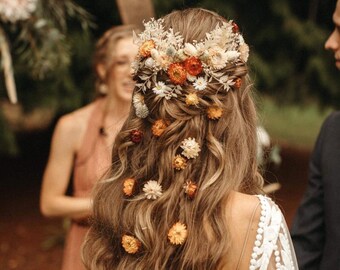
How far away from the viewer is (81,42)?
7.84 metres

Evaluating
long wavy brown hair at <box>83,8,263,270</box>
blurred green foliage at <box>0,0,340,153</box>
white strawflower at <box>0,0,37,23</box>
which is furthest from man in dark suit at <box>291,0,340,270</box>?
blurred green foliage at <box>0,0,340,153</box>

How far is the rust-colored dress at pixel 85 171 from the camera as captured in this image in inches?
156

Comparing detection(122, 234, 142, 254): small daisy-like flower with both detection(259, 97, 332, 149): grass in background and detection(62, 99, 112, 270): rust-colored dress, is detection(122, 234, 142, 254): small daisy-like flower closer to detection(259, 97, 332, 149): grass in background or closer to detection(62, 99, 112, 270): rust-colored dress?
detection(62, 99, 112, 270): rust-colored dress

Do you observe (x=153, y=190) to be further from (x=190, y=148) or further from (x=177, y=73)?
(x=177, y=73)

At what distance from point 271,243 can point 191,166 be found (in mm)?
373

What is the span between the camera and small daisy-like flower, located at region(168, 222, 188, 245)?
2311mm

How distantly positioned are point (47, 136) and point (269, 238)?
923cm

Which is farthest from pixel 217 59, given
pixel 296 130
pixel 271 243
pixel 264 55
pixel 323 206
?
pixel 296 130

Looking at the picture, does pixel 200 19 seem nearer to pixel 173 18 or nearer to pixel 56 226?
pixel 173 18

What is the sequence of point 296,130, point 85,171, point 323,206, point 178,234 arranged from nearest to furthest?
1. point 178,234
2. point 323,206
3. point 85,171
4. point 296,130

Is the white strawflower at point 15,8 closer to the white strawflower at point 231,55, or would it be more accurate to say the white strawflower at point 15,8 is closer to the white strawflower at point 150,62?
the white strawflower at point 150,62

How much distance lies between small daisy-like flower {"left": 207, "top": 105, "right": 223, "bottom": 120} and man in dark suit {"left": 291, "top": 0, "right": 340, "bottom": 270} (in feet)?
2.69

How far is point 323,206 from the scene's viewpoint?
10.0ft

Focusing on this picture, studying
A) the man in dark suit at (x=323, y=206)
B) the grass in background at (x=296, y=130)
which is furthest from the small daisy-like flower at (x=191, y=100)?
the grass in background at (x=296, y=130)
